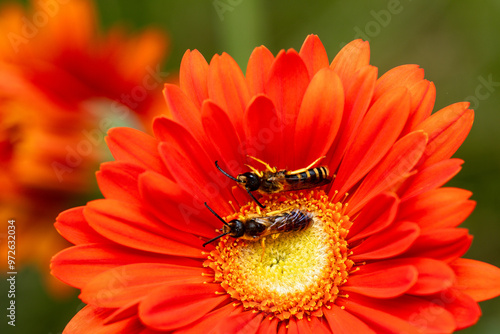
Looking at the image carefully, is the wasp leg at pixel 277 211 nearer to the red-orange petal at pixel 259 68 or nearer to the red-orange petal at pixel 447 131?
the red-orange petal at pixel 259 68

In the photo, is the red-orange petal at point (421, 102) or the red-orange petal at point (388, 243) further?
the red-orange petal at point (421, 102)

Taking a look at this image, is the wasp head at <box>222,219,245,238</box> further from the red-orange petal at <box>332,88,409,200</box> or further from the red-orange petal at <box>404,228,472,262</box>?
the red-orange petal at <box>404,228,472,262</box>

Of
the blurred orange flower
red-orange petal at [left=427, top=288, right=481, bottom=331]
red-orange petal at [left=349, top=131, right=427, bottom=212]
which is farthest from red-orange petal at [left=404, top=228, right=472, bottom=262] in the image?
the blurred orange flower

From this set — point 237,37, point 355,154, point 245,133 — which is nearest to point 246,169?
point 245,133

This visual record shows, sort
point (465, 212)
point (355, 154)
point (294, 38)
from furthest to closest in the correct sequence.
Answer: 1. point (294, 38)
2. point (355, 154)
3. point (465, 212)

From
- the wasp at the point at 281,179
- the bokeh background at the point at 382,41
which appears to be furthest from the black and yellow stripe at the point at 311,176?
the bokeh background at the point at 382,41

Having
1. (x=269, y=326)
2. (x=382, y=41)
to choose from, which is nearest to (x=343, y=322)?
(x=269, y=326)

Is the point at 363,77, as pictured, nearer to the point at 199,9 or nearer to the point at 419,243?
the point at 419,243
